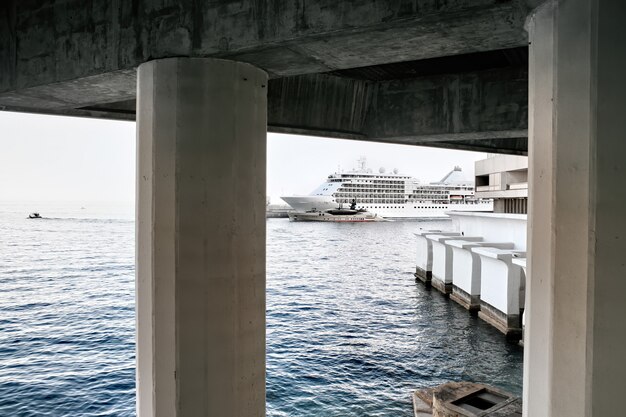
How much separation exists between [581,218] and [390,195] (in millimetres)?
134266

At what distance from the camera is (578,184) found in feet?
11.9

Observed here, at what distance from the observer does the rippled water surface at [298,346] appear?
14.6 m

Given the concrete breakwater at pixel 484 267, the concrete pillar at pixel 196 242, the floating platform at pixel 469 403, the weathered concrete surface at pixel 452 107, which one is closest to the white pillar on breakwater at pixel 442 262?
the concrete breakwater at pixel 484 267

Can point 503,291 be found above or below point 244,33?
below

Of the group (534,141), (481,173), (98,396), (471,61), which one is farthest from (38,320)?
(481,173)

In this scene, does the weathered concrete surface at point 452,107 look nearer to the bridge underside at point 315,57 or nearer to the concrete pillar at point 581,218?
the bridge underside at point 315,57

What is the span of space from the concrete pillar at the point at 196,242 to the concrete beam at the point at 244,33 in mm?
353

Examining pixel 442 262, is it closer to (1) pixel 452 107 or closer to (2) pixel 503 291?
(2) pixel 503 291

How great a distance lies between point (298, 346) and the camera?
19875mm

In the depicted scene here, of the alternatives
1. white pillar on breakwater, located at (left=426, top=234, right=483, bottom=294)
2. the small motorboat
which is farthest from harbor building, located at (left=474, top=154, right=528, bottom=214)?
the small motorboat

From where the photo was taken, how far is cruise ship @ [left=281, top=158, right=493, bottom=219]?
13188 cm

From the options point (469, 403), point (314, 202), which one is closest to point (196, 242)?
point (469, 403)

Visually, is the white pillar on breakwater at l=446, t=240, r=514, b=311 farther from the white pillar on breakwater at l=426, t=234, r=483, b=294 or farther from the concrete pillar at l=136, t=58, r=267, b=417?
the concrete pillar at l=136, t=58, r=267, b=417

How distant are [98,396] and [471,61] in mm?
14589
